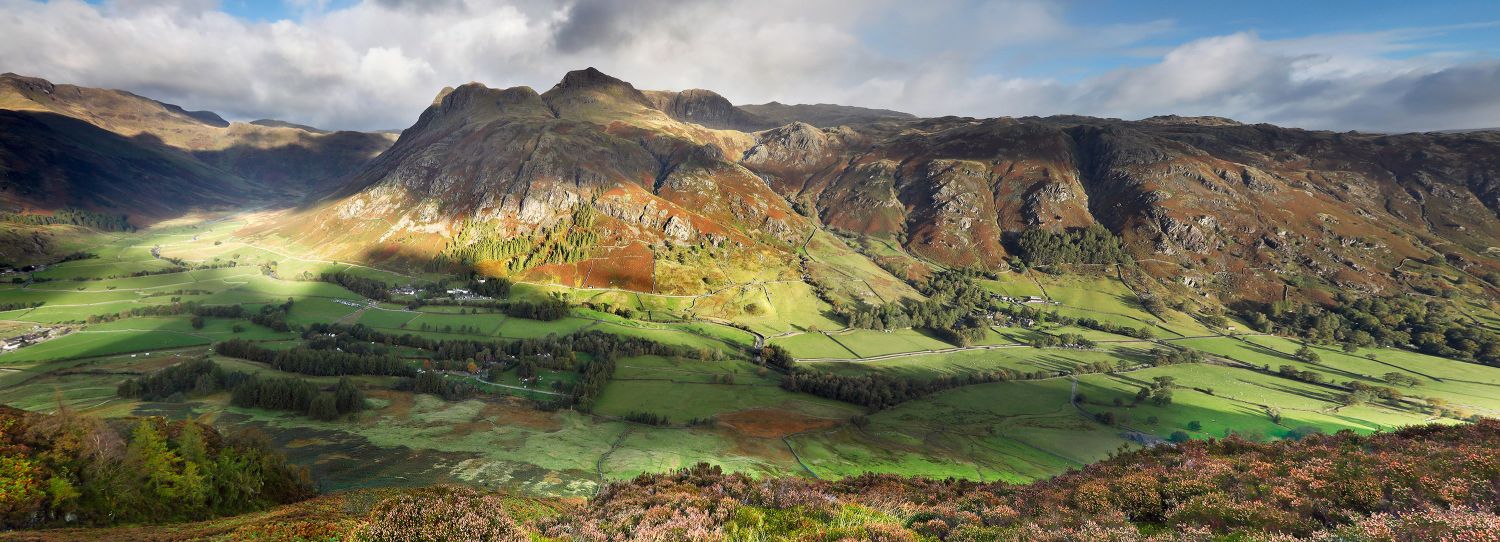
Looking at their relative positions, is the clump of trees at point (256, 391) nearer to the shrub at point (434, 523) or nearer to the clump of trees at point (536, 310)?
the shrub at point (434, 523)

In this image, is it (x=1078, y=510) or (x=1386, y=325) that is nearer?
(x=1078, y=510)

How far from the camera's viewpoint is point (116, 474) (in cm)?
1923

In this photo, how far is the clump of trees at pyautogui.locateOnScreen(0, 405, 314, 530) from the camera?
17.3 metres

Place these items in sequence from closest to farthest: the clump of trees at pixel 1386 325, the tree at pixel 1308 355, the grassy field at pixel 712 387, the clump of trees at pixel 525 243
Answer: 1. the grassy field at pixel 712 387
2. the tree at pixel 1308 355
3. the clump of trees at pixel 1386 325
4. the clump of trees at pixel 525 243

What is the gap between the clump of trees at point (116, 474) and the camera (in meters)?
17.3

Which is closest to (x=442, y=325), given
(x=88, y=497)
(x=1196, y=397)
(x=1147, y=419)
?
(x=88, y=497)

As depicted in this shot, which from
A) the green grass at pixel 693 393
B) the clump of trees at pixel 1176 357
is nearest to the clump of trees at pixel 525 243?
the green grass at pixel 693 393

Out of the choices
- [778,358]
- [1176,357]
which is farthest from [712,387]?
[1176,357]

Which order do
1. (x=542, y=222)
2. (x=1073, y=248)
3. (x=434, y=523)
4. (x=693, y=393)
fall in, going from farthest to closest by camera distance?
(x=1073, y=248) < (x=542, y=222) < (x=693, y=393) < (x=434, y=523)

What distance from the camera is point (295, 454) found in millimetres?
40031

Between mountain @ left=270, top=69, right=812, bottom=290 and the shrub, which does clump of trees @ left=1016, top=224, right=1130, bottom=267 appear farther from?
the shrub

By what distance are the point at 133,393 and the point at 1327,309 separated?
839ft

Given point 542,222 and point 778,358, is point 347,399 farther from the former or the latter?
point 542,222

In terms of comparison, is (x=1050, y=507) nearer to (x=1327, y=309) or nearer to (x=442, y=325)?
(x=442, y=325)
